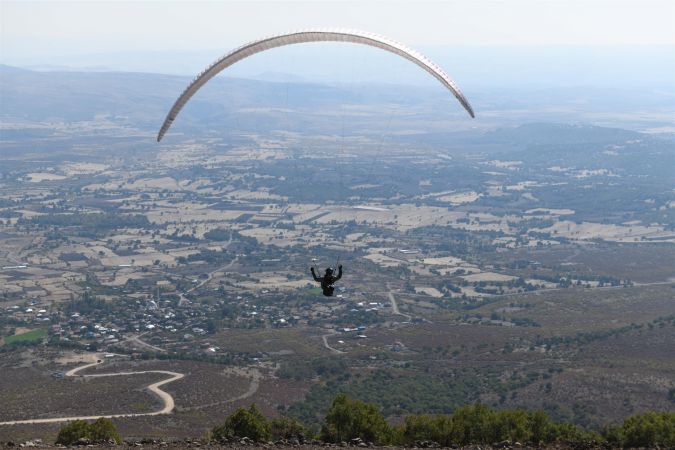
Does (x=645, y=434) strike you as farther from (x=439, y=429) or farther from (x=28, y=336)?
(x=28, y=336)

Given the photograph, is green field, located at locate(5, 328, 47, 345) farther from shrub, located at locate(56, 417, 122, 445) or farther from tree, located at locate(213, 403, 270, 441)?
tree, located at locate(213, 403, 270, 441)

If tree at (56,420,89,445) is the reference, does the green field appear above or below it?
below

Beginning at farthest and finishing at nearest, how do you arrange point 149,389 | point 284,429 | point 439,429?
point 149,389, point 284,429, point 439,429

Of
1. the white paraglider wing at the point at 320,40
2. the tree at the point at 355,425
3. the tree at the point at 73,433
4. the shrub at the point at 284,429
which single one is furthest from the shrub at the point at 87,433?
the white paraglider wing at the point at 320,40

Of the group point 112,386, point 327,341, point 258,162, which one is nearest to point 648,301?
point 327,341

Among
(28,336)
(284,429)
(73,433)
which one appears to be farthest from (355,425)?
(28,336)

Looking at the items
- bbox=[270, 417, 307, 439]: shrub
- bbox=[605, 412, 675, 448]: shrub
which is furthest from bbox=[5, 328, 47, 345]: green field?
bbox=[605, 412, 675, 448]: shrub

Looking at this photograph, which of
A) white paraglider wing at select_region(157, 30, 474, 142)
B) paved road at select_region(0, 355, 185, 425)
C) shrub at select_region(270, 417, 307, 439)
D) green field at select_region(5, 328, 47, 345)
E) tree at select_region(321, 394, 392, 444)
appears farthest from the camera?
green field at select_region(5, 328, 47, 345)

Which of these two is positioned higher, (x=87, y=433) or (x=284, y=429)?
(x=87, y=433)
